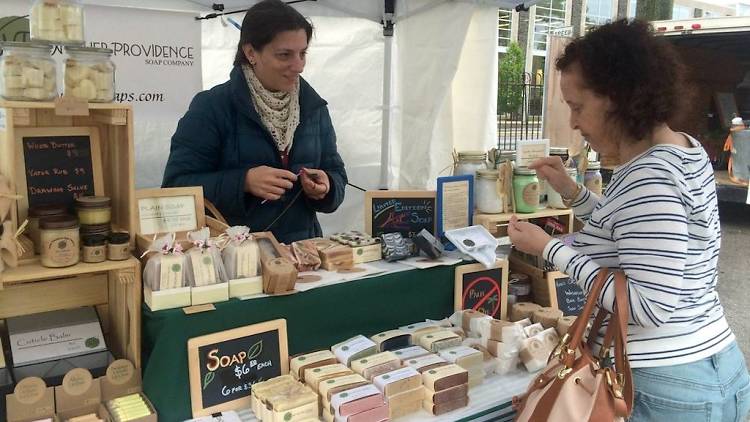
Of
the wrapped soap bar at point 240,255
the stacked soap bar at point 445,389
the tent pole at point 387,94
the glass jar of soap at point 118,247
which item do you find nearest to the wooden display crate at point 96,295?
the glass jar of soap at point 118,247

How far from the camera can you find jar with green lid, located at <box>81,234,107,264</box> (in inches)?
59.9

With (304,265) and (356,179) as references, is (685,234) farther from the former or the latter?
(356,179)

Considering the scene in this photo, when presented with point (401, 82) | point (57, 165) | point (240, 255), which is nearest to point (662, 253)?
point (240, 255)

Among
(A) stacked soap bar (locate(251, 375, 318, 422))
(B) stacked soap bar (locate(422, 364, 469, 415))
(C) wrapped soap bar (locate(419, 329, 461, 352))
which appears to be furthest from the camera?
(C) wrapped soap bar (locate(419, 329, 461, 352))

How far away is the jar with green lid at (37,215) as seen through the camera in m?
1.52

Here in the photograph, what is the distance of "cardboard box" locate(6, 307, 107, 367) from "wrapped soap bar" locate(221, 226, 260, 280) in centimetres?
40

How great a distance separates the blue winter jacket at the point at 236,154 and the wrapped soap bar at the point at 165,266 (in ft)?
2.19

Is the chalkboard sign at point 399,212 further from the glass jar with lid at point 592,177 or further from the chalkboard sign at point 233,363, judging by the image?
the glass jar with lid at point 592,177

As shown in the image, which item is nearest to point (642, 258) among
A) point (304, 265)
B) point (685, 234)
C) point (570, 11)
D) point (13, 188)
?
point (685, 234)

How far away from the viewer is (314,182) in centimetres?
237

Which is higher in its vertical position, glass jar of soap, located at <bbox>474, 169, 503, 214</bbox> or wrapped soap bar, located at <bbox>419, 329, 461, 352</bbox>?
glass jar of soap, located at <bbox>474, 169, 503, 214</bbox>

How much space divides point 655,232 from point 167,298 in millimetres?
1177

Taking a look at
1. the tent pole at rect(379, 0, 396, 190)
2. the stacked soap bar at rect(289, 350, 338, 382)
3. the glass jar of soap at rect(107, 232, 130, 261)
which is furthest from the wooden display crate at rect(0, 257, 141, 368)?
the tent pole at rect(379, 0, 396, 190)

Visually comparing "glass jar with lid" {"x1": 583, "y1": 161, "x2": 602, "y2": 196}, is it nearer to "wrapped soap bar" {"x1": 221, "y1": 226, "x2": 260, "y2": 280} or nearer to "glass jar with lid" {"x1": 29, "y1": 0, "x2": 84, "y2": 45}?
"wrapped soap bar" {"x1": 221, "y1": 226, "x2": 260, "y2": 280}
